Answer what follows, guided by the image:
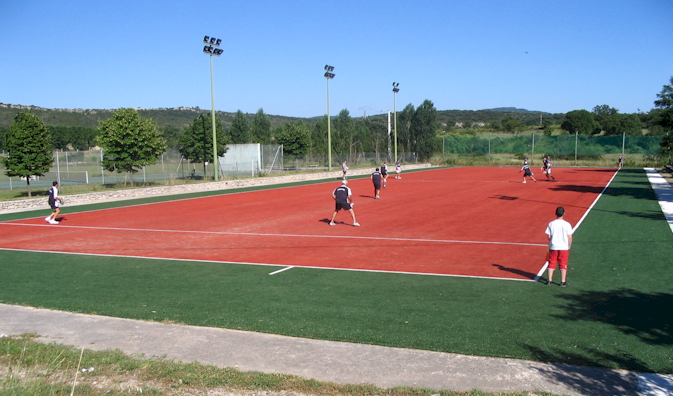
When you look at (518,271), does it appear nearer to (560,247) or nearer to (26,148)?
(560,247)

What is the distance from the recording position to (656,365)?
6.09m

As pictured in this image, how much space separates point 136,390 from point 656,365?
5.99 meters

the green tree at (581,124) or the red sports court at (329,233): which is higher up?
the green tree at (581,124)

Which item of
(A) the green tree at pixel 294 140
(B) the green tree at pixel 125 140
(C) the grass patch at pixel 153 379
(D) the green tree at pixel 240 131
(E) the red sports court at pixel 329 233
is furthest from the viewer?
(D) the green tree at pixel 240 131

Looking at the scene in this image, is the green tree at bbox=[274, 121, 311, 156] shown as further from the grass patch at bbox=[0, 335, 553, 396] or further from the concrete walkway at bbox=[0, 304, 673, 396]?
the grass patch at bbox=[0, 335, 553, 396]

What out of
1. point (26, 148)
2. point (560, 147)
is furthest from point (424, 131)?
point (26, 148)

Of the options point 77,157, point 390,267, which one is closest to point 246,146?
point 77,157

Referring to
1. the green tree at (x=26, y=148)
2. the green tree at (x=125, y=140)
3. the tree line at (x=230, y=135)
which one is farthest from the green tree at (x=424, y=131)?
the green tree at (x=26, y=148)

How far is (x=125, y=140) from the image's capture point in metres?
29.6

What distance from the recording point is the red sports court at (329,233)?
487 inches

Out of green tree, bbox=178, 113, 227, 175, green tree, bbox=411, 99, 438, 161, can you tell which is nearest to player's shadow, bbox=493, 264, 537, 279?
green tree, bbox=178, 113, 227, 175

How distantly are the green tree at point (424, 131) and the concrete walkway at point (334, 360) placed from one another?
67.4 m

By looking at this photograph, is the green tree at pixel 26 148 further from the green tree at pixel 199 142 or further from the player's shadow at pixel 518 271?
the player's shadow at pixel 518 271

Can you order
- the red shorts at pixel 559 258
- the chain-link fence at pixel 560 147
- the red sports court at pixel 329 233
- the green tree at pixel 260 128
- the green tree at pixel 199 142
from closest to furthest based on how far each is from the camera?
the red shorts at pixel 559 258 → the red sports court at pixel 329 233 → the green tree at pixel 199 142 → the chain-link fence at pixel 560 147 → the green tree at pixel 260 128
